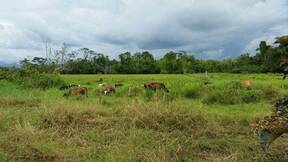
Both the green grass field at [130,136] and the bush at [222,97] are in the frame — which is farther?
the bush at [222,97]

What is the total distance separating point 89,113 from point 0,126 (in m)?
1.53

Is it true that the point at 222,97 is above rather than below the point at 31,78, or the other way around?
below

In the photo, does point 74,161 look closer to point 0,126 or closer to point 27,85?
point 0,126

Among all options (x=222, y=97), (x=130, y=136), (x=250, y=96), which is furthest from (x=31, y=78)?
(x=130, y=136)

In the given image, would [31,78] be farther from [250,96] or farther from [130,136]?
[130,136]

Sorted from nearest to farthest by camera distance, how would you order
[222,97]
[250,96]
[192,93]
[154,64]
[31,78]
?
[222,97] → [250,96] → [192,93] → [31,78] → [154,64]

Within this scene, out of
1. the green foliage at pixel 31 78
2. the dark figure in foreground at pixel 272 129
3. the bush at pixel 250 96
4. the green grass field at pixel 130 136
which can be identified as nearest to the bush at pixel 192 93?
the bush at pixel 250 96

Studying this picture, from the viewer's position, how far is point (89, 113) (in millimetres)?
6578

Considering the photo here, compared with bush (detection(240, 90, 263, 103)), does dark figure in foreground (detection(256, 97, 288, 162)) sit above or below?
above

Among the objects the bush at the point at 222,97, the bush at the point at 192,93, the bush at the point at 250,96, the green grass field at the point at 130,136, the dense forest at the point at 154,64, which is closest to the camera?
the green grass field at the point at 130,136

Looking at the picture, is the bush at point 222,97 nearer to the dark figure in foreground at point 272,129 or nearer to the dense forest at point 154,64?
the dark figure in foreground at point 272,129

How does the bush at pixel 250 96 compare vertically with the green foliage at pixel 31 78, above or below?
below

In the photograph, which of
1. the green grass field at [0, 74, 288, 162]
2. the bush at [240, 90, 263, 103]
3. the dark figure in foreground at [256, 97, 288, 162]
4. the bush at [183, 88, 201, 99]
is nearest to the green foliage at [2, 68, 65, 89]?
the bush at [183, 88, 201, 99]

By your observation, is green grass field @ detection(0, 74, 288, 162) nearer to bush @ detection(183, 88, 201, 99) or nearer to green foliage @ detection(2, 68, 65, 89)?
bush @ detection(183, 88, 201, 99)
